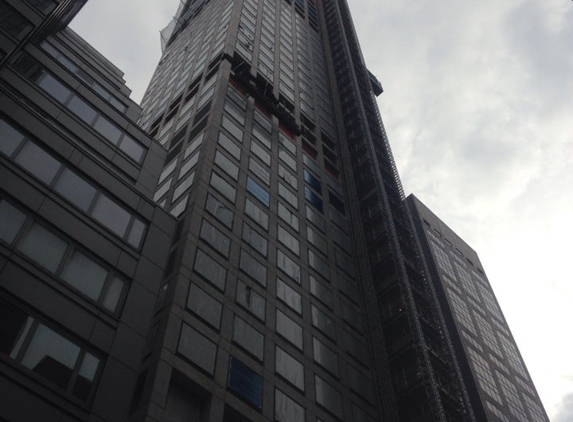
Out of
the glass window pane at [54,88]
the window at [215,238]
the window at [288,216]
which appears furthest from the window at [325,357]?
the glass window pane at [54,88]

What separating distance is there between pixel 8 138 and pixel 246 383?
596 inches

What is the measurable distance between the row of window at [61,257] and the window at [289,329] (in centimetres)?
1249

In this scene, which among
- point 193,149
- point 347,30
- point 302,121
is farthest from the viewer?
point 347,30

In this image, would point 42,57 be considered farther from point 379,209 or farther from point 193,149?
point 379,209

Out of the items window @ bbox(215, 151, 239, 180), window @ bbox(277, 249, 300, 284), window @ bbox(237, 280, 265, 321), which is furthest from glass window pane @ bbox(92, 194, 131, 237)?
window @ bbox(215, 151, 239, 180)

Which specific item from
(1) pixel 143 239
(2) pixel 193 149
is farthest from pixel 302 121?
(1) pixel 143 239

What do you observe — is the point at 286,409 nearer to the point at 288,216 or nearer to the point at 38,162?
the point at 38,162

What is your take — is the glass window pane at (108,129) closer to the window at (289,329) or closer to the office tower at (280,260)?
the office tower at (280,260)

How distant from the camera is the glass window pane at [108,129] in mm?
31125

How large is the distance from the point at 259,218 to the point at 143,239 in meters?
14.5

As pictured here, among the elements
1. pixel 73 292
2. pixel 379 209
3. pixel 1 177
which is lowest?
pixel 73 292

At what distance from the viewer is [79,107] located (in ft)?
103

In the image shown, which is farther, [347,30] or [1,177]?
[347,30]

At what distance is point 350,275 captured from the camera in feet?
152
